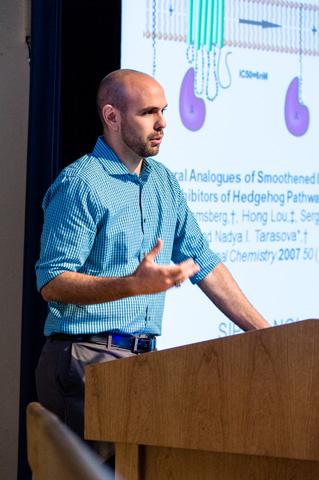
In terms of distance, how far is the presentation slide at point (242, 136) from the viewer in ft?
12.0

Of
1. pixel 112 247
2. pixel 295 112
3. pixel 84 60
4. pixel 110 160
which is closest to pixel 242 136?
pixel 295 112

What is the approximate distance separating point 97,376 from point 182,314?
1537 millimetres

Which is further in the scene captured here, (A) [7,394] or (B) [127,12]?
(A) [7,394]

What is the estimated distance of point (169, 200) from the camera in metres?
2.93

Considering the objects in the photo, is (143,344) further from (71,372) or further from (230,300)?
(230,300)

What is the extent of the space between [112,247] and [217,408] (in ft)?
2.66

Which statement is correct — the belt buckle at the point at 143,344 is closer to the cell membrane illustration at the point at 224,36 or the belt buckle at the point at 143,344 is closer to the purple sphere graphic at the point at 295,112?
the cell membrane illustration at the point at 224,36

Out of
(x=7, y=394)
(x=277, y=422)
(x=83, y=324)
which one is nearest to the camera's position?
(x=277, y=422)

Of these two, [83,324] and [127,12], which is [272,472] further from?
[127,12]

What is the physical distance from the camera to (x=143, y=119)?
2.89m

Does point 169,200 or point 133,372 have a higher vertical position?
point 169,200

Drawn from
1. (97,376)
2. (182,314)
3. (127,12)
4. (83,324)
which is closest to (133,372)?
(97,376)

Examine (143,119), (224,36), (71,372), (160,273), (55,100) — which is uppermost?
(224,36)

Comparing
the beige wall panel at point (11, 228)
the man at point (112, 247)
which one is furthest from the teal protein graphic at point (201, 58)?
the man at point (112, 247)
